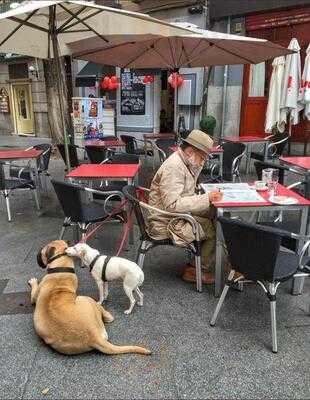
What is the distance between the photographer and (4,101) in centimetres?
1853

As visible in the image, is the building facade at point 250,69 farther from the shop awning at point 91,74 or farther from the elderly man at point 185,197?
the elderly man at point 185,197

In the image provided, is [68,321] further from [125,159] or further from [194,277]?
[125,159]

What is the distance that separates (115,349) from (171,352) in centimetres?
39

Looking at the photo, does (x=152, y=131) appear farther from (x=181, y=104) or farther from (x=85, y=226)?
(x=85, y=226)

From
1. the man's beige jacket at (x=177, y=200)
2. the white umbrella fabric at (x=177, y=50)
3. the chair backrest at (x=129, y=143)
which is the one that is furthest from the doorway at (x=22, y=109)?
the man's beige jacket at (x=177, y=200)

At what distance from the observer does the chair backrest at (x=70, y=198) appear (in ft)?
11.8

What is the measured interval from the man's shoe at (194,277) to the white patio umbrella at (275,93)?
5721 millimetres

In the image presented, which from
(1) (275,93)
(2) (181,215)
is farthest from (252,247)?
(1) (275,93)

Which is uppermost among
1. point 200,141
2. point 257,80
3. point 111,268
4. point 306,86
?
point 257,80

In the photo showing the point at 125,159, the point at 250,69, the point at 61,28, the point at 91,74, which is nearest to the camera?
the point at 61,28

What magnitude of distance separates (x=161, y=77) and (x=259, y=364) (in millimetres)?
10688

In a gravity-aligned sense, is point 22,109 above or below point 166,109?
below

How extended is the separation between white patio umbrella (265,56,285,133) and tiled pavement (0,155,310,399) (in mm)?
5618

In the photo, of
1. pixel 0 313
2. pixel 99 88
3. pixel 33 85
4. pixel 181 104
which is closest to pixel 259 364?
pixel 0 313
